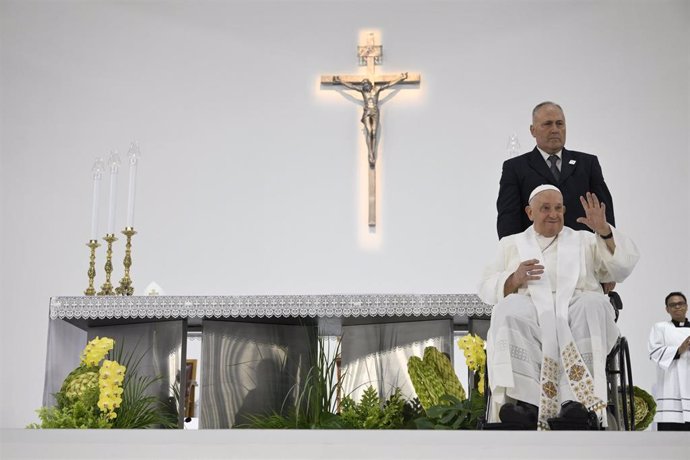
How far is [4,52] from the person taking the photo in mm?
9078

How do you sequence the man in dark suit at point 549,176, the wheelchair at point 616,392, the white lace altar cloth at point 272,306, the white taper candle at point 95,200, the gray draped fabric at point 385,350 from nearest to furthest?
the wheelchair at point 616,392 < the man in dark suit at point 549,176 < the white lace altar cloth at point 272,306 < the gray draped fabric at point 385,350 < the white taper candle at point 95,200

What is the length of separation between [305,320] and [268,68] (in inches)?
160

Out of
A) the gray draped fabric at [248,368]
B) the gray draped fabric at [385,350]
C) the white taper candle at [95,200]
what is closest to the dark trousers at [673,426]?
the gray draped fabric at [385,350]

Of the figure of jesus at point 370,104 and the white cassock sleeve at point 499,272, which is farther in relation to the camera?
the figure of jesus at point 370,104

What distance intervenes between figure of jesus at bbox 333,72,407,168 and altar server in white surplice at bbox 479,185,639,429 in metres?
4.15

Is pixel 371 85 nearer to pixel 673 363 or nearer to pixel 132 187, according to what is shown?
pixel 673 363

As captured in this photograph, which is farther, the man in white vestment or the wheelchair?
the man in white vestment

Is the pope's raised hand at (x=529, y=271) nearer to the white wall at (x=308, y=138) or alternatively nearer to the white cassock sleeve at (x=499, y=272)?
the white cassock sleeve at (x=499, y=272)

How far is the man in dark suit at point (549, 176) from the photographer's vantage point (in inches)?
186

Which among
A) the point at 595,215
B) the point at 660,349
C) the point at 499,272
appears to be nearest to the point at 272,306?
the point at 499,272

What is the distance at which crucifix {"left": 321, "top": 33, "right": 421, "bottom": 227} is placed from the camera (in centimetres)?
849

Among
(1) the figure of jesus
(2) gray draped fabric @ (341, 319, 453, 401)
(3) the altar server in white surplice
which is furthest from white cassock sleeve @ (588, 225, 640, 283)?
(1) the figure of jesus

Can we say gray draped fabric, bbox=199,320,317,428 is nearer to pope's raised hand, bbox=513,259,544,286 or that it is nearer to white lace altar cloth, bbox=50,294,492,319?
white lace altar cloth, bbox=50,294,492,319

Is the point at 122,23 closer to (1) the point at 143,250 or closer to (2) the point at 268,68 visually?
(2) the point at 268,68
